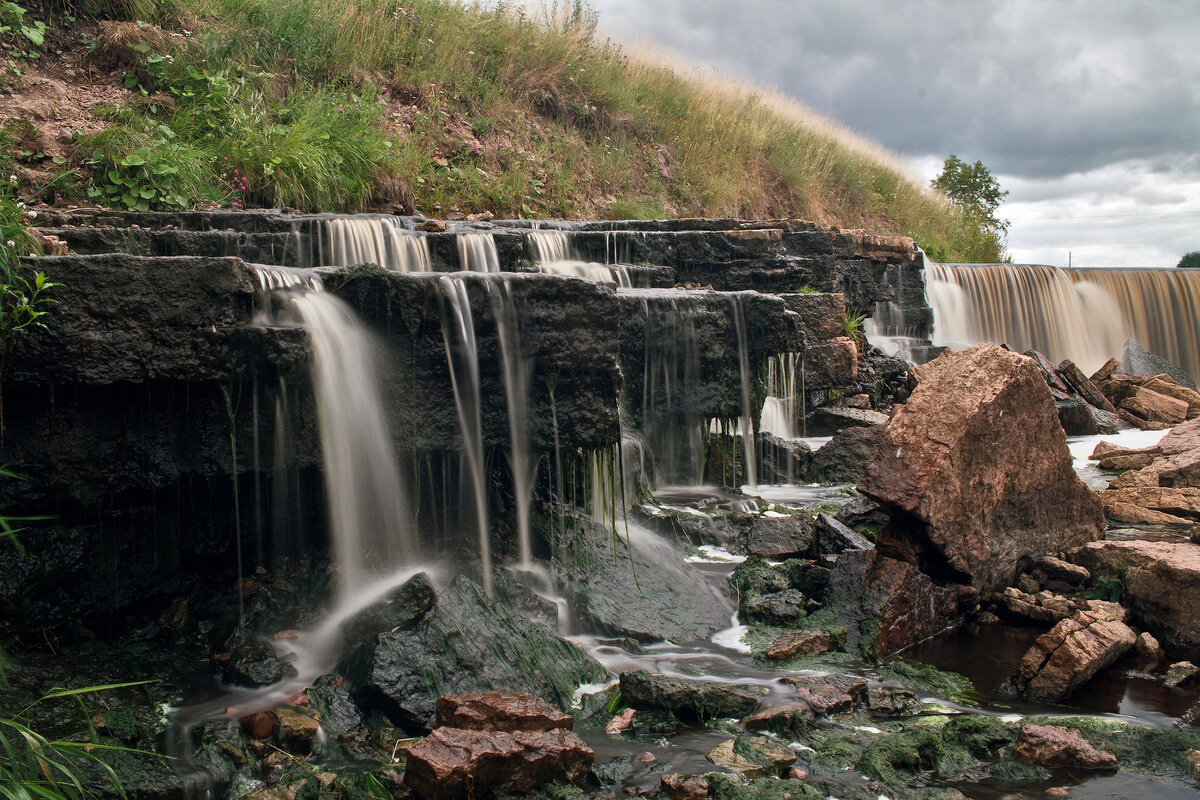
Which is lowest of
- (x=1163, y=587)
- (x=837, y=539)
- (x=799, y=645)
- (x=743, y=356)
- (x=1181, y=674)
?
(x=1181, y=674)

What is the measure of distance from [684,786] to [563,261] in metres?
7.04

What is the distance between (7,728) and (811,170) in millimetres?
20772

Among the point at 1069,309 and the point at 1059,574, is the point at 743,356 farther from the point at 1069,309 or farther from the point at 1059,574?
the point at 1069,309

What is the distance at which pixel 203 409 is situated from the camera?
4289 mm

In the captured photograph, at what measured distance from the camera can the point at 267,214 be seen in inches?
303

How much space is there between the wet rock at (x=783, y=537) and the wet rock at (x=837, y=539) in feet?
0.24

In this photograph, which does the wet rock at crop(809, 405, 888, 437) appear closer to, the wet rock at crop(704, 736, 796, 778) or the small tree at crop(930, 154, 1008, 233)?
the wet rock at crop(704, 736, 796, 778)

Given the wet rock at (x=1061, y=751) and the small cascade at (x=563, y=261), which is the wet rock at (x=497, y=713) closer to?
the wet rock at (x=1061, y=751)

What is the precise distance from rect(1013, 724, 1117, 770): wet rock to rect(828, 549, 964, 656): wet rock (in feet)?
A: 3.69

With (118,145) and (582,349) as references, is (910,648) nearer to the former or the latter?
(582,349)

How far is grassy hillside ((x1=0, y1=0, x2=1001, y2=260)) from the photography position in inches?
365

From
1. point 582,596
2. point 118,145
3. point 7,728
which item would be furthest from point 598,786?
point 118,145

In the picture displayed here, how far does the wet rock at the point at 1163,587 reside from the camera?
4.50m

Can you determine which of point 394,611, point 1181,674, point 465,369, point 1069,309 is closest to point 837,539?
point 1181,674
